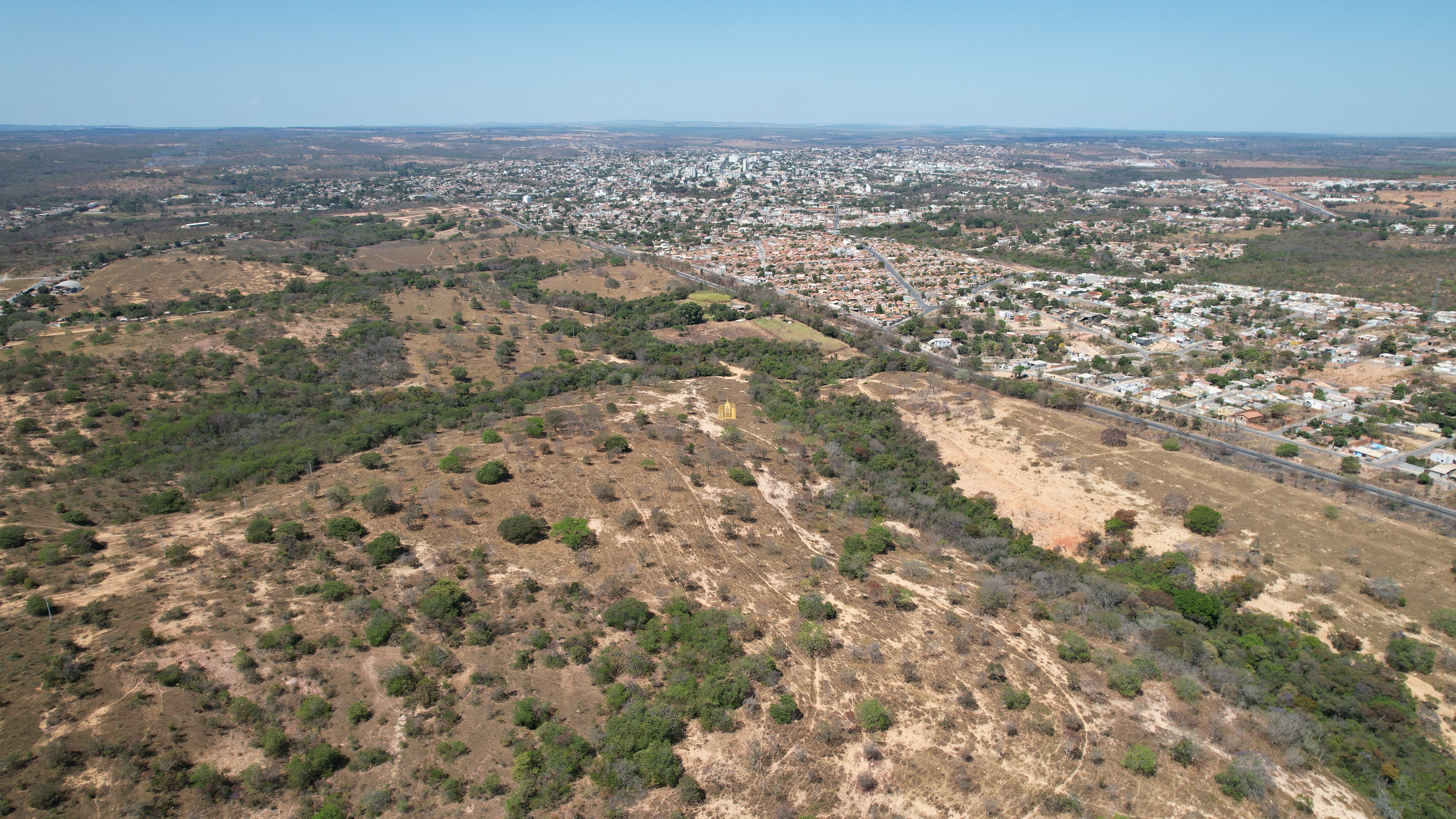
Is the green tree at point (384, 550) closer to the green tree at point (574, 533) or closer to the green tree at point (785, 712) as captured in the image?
the green tree at point (574, 533)

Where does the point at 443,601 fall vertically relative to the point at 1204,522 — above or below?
above

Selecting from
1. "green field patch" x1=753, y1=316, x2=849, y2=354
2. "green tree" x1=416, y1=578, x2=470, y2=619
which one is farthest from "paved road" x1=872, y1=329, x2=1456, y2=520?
"green tree" x1=416, y1=578, x2=470, y2=619

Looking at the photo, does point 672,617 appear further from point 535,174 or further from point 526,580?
point 535,174

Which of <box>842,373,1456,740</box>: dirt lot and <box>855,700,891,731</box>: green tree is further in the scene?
<box>842,373,1456,740</box>: dirt lot

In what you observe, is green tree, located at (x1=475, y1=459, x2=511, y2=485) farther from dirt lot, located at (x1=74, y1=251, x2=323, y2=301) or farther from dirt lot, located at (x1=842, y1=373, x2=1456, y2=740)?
dirt lot, located at (x1=74, y1=251, x2=323, y2=301)

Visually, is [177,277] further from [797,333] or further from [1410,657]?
[1410,657]

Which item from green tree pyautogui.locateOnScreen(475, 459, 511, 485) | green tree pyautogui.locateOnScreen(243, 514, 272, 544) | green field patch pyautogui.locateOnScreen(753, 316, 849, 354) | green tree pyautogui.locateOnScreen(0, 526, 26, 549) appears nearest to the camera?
green tree pyautogui.locateOnScreen(0, 526, 26, 549)

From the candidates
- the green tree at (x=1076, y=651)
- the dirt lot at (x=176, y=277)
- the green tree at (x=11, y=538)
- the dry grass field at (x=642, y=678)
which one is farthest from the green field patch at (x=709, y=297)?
the green tree at (x=11, y=538)

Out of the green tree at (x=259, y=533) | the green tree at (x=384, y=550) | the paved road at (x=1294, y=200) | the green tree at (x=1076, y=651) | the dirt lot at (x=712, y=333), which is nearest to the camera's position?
the green tree at (x=1076, y=651)

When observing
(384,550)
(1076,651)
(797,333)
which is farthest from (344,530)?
(797,333)

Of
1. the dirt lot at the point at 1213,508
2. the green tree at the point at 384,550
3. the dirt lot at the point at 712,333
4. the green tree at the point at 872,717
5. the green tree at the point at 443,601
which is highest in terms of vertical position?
the dirt lot at the point at 712,333

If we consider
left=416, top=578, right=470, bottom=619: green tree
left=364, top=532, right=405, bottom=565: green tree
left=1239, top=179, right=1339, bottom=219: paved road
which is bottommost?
left=416, top=578, right=470, bottom=619: green tree

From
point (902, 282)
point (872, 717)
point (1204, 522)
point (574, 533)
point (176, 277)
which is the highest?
point (176, 277)
